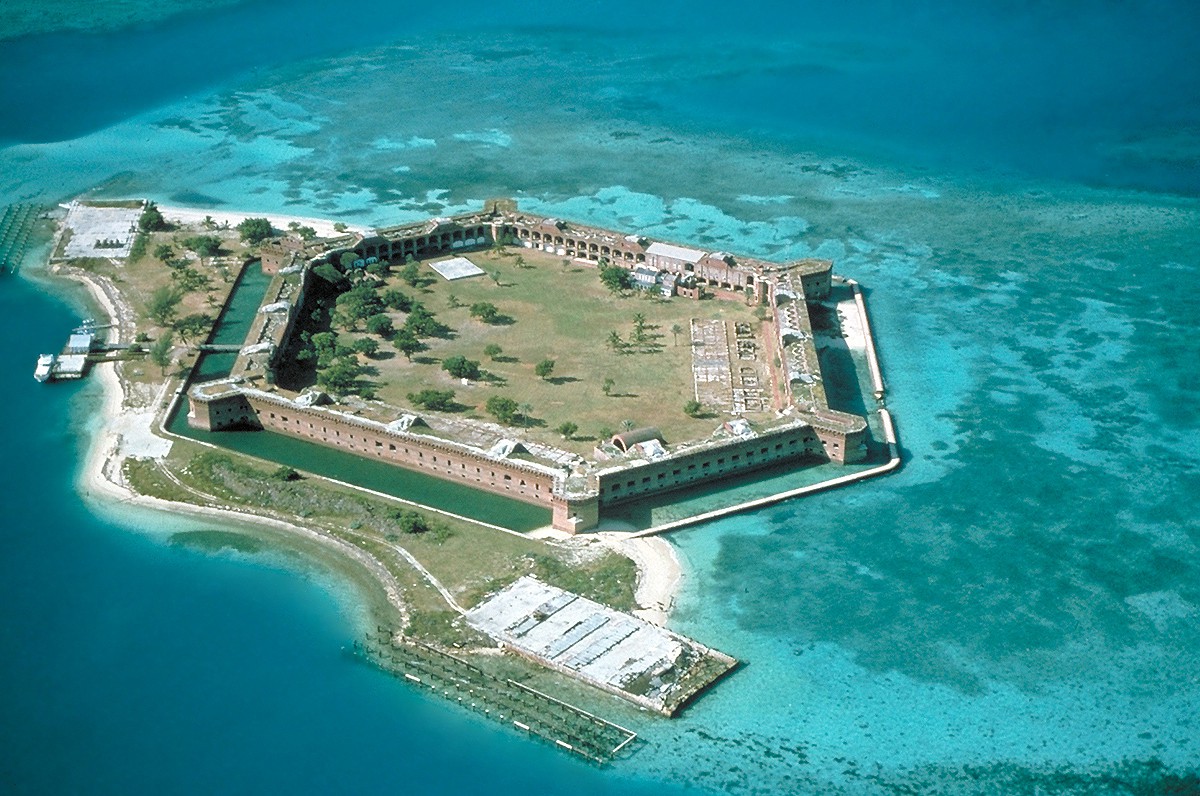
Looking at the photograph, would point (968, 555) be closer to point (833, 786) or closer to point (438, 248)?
point (833, 786)

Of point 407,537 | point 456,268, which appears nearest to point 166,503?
point 407,537

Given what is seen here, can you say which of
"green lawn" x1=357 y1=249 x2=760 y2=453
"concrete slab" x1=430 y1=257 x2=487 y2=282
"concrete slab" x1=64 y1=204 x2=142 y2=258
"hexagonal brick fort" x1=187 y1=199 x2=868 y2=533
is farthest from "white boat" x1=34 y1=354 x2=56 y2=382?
"concrete slab" x1=430 y1=257 x2=487 y2=282

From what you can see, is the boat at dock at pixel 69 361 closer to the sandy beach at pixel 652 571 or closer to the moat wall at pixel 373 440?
the moat wall at pixel 373 440

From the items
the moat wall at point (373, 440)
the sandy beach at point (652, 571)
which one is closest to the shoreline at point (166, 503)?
the sandy beach at point (652, 571)

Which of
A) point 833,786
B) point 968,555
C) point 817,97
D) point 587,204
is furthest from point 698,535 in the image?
point 817,97

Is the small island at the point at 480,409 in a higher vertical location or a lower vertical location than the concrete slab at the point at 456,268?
lower

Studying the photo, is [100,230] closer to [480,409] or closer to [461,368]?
[461,368]

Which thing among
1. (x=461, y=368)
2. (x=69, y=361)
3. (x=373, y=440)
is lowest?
(x=373, y=440)
